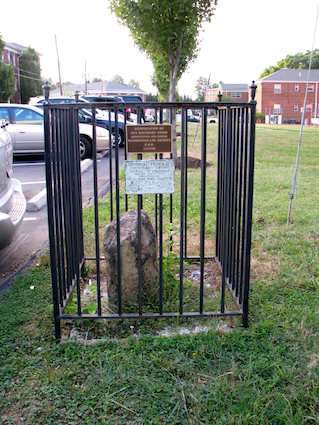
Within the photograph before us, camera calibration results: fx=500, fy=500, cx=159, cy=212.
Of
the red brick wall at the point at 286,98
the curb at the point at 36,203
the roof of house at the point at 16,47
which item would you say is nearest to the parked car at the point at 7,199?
the curb at the point at 36,203

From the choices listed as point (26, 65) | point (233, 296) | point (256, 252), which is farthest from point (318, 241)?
point (26, 65)

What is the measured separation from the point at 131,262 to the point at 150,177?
0.70m

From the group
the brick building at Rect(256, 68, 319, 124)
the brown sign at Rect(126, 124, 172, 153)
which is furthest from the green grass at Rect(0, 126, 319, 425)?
the brick building at Rect(256, 68, 319, 124)

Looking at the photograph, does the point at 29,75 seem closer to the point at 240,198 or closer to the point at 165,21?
the point at 165,21

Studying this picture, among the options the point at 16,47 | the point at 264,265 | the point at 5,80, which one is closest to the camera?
the point at 264,265

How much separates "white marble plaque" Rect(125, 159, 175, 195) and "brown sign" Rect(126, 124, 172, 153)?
4.8 inches

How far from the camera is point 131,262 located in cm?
356

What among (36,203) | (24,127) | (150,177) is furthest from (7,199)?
(24,127)

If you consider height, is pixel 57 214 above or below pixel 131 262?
above

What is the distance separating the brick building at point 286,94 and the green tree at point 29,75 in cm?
2892

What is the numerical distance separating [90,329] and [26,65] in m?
58.6

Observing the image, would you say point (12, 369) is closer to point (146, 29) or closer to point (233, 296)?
point (233, 296)

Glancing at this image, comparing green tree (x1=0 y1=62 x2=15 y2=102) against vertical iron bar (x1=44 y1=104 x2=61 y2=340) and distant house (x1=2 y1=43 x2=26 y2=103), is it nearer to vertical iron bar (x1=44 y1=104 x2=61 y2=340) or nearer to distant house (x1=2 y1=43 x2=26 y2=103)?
distant house (x1=2 y1=43 x2=26 y2=103)

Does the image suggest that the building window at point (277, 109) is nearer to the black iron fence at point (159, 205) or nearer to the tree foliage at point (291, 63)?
Result: the tree foliage at point (291, 63)
